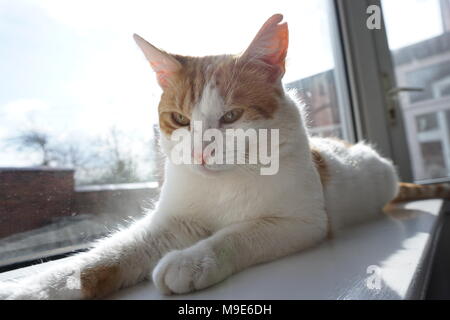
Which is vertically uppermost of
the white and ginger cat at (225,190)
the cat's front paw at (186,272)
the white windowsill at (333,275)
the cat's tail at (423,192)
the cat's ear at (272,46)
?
the cat's ear at (272,46)

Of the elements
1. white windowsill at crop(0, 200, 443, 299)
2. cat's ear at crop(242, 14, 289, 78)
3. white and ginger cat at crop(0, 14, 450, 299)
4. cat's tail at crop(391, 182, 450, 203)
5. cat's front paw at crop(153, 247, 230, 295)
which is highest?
cat's ear at crop(242, 14, 289, 78)

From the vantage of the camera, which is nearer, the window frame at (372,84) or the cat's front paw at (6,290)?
the cat's front paw at (6,290)

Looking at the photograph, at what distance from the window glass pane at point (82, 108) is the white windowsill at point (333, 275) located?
0.15 metres

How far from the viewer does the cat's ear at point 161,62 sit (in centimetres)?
89

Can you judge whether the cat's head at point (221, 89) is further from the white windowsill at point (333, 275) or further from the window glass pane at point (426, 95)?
the window glass pane at point (426, 95)

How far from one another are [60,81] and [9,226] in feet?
1.24

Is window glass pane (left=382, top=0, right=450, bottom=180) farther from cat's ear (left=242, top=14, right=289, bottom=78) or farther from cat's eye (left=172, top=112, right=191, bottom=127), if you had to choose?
cat's eye (left=172, top=112, right=191, bottom=127)

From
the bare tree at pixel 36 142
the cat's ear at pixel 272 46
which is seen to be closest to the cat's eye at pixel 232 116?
the cat's ear at pixel 272 46

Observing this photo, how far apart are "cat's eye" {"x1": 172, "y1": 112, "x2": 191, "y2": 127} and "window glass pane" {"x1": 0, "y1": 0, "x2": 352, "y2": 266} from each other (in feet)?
0.63

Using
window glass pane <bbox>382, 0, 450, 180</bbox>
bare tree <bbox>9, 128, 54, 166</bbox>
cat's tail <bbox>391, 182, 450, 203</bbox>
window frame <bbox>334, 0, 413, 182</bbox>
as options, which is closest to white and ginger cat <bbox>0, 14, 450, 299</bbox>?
bare tree <bbox>9, 128, 54, 166</bbox>

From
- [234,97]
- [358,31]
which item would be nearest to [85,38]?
[234,97]

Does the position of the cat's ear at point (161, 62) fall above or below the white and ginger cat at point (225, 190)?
above

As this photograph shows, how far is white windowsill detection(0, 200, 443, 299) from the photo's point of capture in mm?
566

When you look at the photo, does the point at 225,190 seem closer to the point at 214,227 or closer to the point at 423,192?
the point at 214,227
